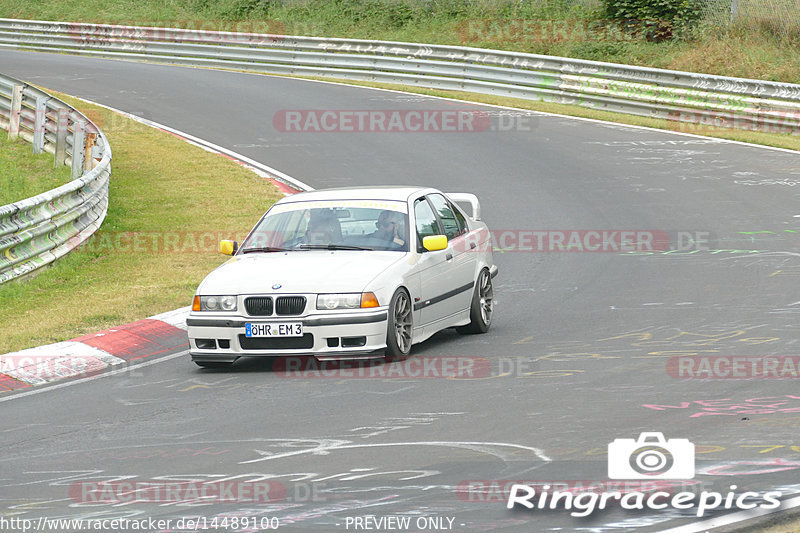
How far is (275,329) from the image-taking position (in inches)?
388

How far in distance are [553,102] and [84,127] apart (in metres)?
13.8

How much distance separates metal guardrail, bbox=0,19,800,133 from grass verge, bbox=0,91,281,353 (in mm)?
9076

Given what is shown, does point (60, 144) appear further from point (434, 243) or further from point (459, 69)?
point (459, 69)

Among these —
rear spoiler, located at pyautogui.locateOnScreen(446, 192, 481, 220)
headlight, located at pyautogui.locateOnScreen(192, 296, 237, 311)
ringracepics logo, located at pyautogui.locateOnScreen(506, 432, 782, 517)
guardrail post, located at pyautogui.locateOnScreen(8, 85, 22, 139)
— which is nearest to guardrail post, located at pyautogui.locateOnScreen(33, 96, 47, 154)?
guardrail post, located at pyautogui.locateOnScreen(8, 85, 22, 139)

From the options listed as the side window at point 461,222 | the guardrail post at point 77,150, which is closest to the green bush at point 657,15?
the guardrail post at point 77,150

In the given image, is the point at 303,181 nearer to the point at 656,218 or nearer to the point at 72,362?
the point at 656,218

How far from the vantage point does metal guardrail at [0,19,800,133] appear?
25.6m

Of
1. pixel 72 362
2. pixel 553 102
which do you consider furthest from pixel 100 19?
pixel 72 362

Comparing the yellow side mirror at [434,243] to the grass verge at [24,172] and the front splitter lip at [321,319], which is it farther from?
the grass verge at [24,172]

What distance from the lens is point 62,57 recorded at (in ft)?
130

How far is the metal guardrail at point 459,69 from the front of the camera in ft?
83.9

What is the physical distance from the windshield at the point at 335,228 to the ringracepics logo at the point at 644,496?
15.0 feet

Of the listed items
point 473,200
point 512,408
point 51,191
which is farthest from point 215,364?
point 51,191

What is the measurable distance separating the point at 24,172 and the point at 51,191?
4515 mm
